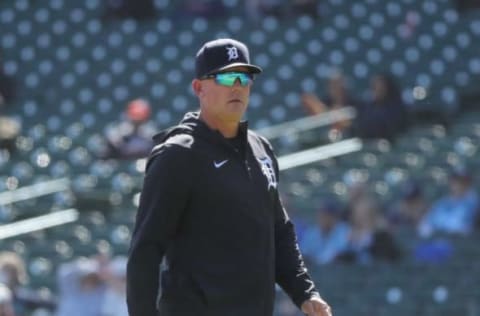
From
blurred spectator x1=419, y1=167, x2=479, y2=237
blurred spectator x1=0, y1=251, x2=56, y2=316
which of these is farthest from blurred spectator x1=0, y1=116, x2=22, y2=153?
blurred spectator x1=419, y1=167, x2=479, y2=237

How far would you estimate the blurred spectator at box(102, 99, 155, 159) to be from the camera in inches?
484

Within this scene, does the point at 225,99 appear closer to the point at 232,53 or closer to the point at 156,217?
the point at 232,53

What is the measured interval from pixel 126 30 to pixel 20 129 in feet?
6.48

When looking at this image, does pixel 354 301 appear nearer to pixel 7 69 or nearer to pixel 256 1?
pixel 256 1

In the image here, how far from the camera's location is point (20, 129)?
535 inches

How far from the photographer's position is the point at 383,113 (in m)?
11.8

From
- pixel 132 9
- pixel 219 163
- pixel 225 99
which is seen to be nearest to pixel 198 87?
pixel 225 99

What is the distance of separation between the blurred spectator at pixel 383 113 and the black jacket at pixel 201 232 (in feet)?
25.5

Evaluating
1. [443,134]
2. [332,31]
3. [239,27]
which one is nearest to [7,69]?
[239,27]

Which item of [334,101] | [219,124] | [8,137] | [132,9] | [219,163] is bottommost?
[334,101]

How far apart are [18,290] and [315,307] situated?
6.01m

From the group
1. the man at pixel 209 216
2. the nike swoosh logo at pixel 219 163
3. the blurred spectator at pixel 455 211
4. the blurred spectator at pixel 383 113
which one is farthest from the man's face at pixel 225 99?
the blurred spectator at pixel 383 113

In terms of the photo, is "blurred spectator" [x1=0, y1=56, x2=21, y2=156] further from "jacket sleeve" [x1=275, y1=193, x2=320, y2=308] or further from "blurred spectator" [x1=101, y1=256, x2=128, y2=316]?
"jacket sleeve" [x1=275, y1=193, x2=320, y2=308]

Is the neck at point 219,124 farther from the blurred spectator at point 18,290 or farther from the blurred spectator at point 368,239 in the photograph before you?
the blurred spectator at point 368,239
